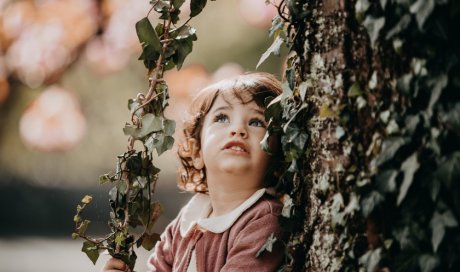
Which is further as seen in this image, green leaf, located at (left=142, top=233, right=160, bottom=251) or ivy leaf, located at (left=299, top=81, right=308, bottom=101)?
green leaf, located at (left=142, top=233, right=160, bottom=251)

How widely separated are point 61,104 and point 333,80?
10.2 feet

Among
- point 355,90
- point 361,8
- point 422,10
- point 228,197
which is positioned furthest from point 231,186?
point 422,10

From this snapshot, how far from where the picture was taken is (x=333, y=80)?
4.36 ft

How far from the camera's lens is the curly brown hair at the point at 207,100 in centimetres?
178

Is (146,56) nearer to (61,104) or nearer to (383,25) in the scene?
(383,25)

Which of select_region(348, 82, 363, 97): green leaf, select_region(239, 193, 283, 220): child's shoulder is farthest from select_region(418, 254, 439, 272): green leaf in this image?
select_region(239, 193, 283, 220): child's shoulder

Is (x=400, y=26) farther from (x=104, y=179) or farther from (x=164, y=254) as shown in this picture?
(x=164, y=254)

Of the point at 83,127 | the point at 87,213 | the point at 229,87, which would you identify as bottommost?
the point at 87,213

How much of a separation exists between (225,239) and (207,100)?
0.41 metres

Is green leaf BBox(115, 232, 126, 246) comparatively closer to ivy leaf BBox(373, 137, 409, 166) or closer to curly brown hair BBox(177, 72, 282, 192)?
curly brown hair BBox(177, 72, 282, 192)

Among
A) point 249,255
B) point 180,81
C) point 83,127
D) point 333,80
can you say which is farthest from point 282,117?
point 83,127

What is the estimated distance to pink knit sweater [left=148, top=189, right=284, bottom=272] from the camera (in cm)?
158

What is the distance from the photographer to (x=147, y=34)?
1682mm

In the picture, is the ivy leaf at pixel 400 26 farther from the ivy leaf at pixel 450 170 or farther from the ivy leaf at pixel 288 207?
the ivy leaf at pixel 288 207
